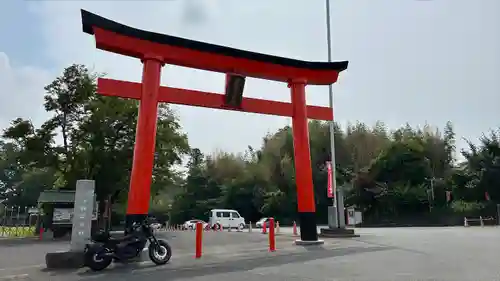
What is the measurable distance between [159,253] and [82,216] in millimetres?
1929

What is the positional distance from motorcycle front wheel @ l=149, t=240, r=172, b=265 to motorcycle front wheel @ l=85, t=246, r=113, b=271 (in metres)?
1.02

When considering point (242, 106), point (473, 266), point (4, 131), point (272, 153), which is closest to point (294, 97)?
point (242, 106)

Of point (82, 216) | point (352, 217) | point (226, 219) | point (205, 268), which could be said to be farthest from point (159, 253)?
point (352, 217)

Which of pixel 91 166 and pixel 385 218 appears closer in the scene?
pixel 91 166

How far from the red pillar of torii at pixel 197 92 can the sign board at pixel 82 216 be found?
3.84 feet

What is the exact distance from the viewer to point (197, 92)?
12.1 meters

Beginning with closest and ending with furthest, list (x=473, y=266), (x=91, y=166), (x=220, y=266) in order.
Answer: (x=473, y=266)
(x=220, y=266)
(x=91, y=166)

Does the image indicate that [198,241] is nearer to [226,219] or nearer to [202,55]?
[202,55]

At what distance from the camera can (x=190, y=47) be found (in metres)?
11.8

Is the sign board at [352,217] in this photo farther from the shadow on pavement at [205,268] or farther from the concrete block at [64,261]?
the concrete block at [64,261]

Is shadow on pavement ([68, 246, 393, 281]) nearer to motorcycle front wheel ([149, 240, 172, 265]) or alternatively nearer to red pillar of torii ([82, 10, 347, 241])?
motorcycle front wheel ([149, 240, 172, 265])

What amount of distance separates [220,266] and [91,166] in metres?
18.3

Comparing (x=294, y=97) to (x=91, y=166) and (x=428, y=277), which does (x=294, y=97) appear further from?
(x=91, y=166)

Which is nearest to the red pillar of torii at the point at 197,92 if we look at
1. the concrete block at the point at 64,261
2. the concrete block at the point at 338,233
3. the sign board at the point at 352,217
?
the concrete block at the point at 64,261
